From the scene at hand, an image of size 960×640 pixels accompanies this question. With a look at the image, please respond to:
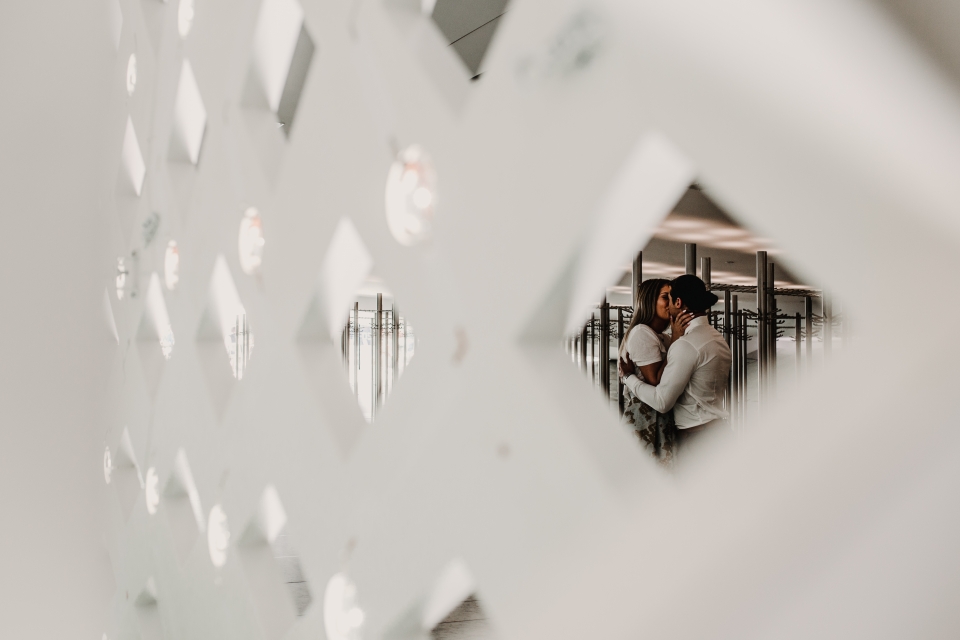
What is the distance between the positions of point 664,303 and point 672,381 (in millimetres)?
267

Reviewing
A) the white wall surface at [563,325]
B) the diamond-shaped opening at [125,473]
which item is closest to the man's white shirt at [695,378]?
the diamond-shaped opening at [125,473]

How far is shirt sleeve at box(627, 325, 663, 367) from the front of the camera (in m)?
1.69

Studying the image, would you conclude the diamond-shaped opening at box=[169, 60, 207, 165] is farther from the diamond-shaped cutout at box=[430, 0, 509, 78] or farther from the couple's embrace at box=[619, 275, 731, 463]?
the diamond-shaped cutout at box=[430, 0, 509, 78]

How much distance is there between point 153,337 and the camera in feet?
2.89

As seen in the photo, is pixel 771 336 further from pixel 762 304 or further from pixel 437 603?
pixel 437 603

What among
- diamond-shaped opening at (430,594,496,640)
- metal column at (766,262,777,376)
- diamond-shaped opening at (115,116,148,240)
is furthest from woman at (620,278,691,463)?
metal column at (766,262,777,376)

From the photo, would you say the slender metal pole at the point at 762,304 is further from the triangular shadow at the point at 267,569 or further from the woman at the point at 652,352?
the triangular shadow at the point at 267,569

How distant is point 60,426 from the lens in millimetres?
1110

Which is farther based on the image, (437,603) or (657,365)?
(657,365)

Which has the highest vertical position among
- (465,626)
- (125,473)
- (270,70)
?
(270,70)

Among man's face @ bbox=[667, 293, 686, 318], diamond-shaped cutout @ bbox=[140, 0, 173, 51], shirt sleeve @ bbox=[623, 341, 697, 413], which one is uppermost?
diamond-shaped cutout @ bbox=[140, 0, 173, 51]

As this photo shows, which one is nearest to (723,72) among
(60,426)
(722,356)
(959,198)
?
(959,198)

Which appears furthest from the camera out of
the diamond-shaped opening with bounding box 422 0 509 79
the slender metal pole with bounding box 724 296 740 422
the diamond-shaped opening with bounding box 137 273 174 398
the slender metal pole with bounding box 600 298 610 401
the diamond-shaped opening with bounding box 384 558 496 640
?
the slender metal pole with bounding box 724 296 740 422

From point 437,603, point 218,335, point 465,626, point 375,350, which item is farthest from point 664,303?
point 375,350
